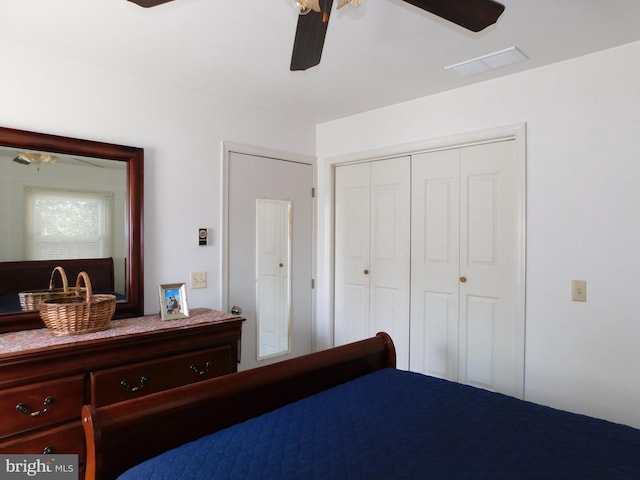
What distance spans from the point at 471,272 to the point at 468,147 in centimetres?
82

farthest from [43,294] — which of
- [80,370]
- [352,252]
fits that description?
[352,252]

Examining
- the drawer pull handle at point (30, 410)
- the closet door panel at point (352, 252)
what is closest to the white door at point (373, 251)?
the closet door panel at point (352, 252)

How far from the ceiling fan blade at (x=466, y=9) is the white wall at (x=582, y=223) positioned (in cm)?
127

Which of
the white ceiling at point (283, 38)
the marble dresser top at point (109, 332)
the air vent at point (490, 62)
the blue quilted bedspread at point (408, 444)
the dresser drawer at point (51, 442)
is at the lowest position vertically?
the dresser drawer at point (51, 442)

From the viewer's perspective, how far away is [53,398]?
6.15 feet

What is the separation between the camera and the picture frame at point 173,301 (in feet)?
8.36

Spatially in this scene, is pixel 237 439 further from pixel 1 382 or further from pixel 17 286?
pixel 17 286

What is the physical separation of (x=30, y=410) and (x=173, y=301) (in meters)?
0.92

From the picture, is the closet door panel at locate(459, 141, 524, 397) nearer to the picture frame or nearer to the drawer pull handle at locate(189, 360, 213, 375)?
the drawer pull handle at locate(189, 360, 213, 375)

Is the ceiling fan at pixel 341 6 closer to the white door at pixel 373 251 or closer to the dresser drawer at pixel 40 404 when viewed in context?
the dresser drawer at pixel 40 404

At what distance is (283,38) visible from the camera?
2152 millimetres

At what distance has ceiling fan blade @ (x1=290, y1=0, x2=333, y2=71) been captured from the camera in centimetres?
137

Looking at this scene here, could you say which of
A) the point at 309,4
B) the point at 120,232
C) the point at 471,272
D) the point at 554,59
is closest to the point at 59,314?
the point at 120,232

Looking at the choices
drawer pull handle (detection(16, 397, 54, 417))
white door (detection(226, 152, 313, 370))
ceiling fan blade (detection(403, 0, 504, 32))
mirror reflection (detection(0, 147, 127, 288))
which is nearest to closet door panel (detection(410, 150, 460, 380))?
white door (detection(226, 152, 313, 370))
